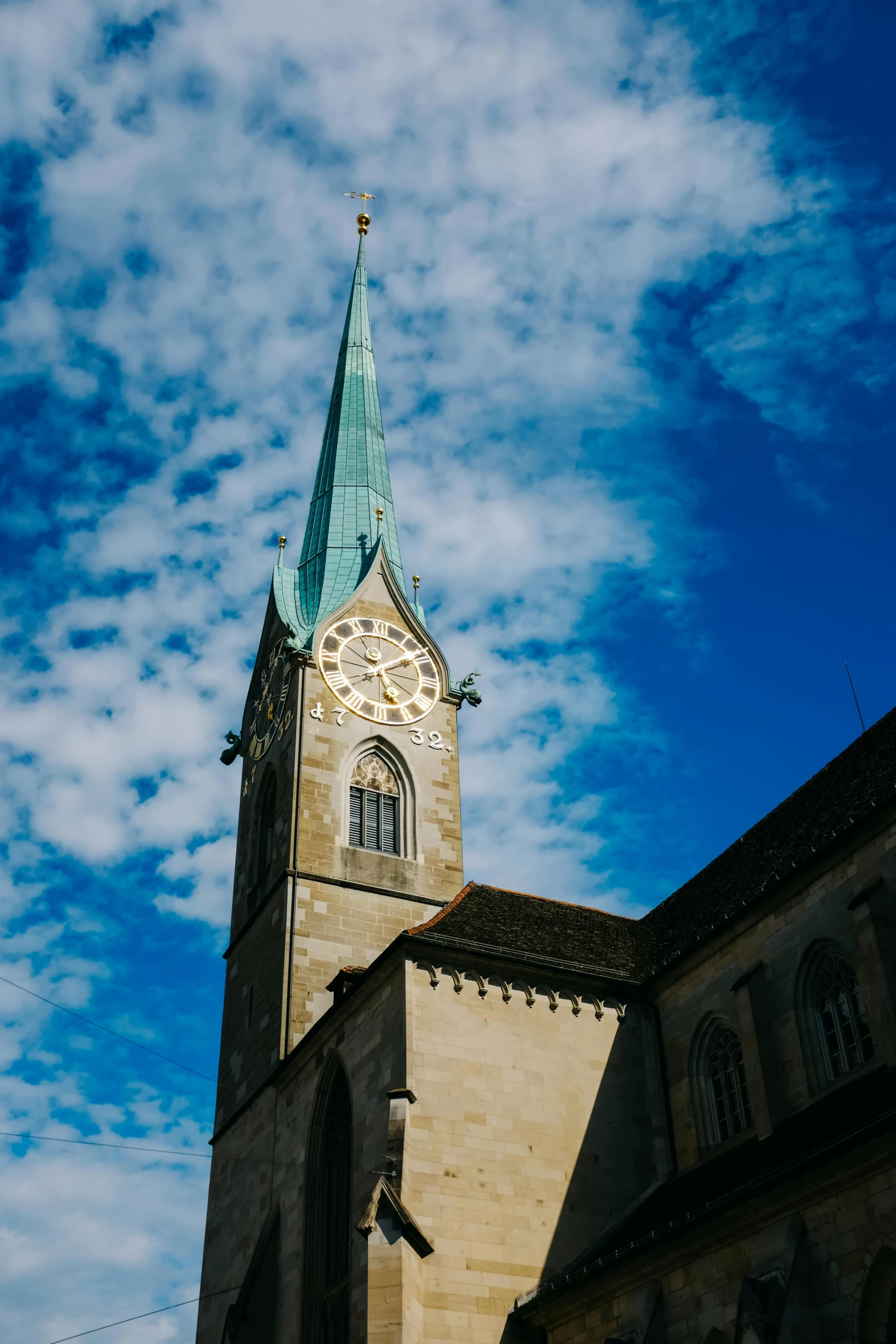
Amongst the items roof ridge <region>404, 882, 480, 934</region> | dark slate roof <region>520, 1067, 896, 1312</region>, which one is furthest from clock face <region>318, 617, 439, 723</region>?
dark slate roof <region>520, 1067, 896, 1312</region>

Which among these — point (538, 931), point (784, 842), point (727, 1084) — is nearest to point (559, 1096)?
point (727, 1084)

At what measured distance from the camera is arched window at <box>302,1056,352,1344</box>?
72.6ft

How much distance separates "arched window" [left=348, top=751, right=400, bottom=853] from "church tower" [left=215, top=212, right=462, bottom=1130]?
4 cm

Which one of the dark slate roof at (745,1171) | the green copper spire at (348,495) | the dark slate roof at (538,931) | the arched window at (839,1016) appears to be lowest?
the dark slate roof at (745,1171)

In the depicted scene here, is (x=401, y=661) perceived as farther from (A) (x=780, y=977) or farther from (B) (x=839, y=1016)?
(B) (x=839, y=1016)

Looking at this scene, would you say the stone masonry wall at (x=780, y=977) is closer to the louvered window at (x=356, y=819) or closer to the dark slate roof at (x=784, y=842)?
the dark slate roof at (x=784, y=842)

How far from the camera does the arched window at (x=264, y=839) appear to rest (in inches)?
1239

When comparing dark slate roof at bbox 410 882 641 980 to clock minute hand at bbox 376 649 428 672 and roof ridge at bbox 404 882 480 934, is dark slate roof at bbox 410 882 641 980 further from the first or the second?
clock minute hand at bbox 376 649 428 672

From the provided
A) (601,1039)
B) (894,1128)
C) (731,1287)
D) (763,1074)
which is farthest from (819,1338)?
(601,1039)

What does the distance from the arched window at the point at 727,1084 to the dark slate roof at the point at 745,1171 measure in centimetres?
54

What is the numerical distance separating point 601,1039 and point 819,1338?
8.08m

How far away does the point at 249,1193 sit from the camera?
86.6 feet

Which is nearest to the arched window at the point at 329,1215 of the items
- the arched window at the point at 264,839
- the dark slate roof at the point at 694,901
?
the dark slate roof at the point at 694,901

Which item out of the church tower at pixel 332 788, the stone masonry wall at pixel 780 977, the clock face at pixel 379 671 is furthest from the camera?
the clock face at pixel 379 671
